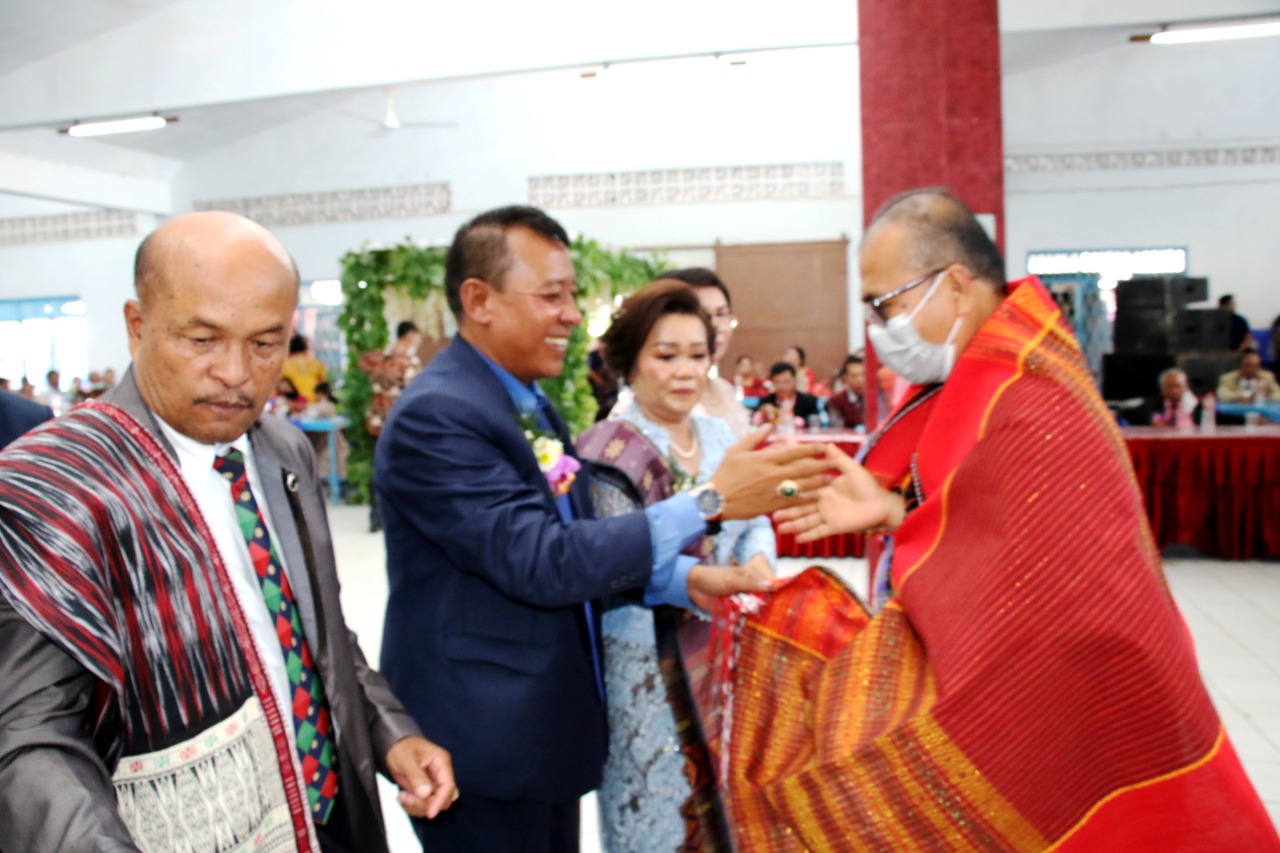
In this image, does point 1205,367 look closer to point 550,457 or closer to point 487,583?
point 550,457

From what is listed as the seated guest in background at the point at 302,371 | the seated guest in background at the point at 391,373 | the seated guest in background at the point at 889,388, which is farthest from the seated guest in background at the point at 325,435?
the seated guest in background at the point at 889,388

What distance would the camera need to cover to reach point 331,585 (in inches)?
56.2

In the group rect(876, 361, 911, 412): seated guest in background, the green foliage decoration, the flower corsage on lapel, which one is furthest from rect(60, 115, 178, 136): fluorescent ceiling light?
the flower corsage on lapel

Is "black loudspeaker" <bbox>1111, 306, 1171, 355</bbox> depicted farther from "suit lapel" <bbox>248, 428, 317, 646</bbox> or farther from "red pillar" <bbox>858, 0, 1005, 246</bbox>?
"suit lapel" <bbox>248, 428, 317, 646</bbox>

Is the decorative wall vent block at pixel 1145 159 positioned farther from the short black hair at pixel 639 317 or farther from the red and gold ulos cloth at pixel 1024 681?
the red and gold ulos cloth at pixel 1024 681

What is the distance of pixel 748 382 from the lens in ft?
35.9

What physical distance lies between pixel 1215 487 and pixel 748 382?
4795 millimetres

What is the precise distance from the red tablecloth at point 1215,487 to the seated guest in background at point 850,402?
2462 mm

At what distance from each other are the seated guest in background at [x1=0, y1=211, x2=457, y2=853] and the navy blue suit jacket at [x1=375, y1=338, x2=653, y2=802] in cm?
26

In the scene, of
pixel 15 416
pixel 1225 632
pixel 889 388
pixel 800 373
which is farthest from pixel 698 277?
pixel 800 373

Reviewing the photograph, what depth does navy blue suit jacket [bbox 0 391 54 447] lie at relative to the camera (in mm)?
2062

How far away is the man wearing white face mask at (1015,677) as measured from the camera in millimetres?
1304

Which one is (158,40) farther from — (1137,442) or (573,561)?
(573,561)

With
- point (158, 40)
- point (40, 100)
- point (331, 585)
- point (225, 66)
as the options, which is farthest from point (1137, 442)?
point (40, 100)
